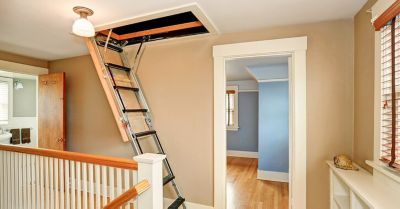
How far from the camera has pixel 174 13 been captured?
5.87ft

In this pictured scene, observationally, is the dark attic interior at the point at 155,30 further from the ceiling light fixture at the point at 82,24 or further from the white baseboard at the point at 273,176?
the white baseboard at the point at 273,176

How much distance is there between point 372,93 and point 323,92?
1.53ft

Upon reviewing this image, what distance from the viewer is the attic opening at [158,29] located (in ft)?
7.00

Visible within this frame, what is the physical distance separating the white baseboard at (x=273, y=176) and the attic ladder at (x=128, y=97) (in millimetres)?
2129

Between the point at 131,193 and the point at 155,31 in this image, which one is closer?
the point at 131,193

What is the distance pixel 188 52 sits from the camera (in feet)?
8.23

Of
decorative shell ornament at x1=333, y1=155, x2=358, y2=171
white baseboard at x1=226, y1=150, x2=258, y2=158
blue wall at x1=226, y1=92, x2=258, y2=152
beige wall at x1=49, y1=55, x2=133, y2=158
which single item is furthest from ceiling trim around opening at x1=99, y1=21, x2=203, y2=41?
white baseboard at x1=226, y1=150, x2=258, y2=158

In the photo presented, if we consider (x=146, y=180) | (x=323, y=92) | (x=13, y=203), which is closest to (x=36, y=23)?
(x=13, y=203)

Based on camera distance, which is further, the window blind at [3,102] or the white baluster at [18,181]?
the window blind at [3,102]

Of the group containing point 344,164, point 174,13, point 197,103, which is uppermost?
point 174,13

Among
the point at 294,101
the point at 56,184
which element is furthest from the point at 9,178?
the point at 294,101

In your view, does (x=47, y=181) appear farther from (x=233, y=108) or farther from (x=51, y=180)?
(x=233, y=108)

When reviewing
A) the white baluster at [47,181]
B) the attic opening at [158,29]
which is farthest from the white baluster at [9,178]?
the attic opening at [158,29]

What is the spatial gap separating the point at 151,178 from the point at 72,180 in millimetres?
835
